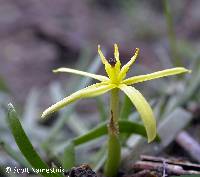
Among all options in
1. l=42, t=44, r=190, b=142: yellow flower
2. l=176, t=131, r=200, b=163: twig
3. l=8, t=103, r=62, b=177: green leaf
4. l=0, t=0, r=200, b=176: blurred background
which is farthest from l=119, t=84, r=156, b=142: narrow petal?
l=0, t=0, r=200, b=176: blurred background

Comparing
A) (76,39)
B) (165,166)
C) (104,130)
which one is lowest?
(165,166)

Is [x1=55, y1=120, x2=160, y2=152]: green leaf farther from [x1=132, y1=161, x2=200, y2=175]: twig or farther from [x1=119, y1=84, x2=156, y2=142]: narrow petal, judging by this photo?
[x1=119, y1=84, x2=156, y2=142]: narrow petal

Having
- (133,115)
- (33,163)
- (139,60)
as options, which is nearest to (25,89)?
(139,60)

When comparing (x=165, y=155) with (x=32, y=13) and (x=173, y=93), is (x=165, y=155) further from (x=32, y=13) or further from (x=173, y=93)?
(x=32, y=13)

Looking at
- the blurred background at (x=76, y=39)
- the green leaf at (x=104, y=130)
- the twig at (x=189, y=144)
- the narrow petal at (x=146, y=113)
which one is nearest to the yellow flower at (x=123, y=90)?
the narrow petal at (x=146, y=113)

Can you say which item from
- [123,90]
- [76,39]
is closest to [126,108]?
[123,90]

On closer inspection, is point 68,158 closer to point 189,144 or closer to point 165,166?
point 165,166

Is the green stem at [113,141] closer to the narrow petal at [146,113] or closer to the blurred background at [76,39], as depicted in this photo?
the narrow petal at [146,113]
